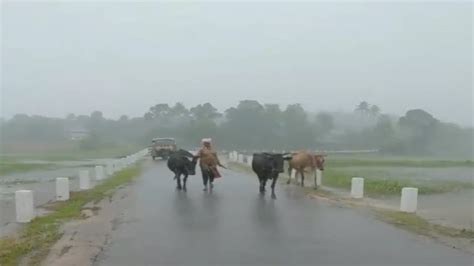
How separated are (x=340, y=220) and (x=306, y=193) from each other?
7399 mm

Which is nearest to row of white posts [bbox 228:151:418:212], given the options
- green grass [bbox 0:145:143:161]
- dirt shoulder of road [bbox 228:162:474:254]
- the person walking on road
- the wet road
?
dirt shoulder of road [bbox 228:162:474:254]

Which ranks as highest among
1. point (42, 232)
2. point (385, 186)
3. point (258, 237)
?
point (258, 237)

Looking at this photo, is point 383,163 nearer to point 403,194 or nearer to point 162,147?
point 162,147

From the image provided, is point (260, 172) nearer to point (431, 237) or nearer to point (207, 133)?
point (431, 237)

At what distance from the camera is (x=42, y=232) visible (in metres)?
13.2

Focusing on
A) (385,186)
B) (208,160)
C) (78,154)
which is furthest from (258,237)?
(78,154)

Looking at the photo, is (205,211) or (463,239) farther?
(205,211)

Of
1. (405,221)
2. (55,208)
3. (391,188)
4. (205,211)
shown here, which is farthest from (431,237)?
(391,188)

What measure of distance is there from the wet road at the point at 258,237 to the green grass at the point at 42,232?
125cm

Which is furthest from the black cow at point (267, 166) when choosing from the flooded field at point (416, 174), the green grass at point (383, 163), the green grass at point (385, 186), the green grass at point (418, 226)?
the green grass at point (383, 163)

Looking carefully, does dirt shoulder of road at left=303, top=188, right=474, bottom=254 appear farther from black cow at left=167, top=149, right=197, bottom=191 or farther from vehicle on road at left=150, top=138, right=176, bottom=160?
vehicle on road at left=150, top=138, right=176, bottom=160

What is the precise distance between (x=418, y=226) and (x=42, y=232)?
8371 mm

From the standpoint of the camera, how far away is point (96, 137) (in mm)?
77000

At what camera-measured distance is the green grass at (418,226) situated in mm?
13516
